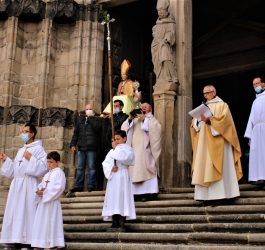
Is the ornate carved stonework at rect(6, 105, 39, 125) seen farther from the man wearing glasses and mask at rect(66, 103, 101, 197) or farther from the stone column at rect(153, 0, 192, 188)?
the stone column at rect(153, 0, 192, 188)

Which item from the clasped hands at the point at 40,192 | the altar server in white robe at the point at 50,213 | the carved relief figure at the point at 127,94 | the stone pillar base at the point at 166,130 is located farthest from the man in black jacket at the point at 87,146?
the clasped hands at the point at 40,192

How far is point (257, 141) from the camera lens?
8.70m

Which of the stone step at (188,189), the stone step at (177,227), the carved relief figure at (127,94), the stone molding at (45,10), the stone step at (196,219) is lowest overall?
the stone step at (177,227)

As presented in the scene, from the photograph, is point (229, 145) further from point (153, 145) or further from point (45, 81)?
point (45, 81)

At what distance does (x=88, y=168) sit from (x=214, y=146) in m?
3.38

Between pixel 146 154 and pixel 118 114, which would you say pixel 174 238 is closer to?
pixel 146 154

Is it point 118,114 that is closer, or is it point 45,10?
point 118,114

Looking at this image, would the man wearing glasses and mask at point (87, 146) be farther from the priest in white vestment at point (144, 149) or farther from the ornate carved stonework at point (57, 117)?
the ornate carved stonework at point (57, 117)

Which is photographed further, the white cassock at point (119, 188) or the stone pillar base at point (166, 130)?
the stone pillar base at point (166, 130)

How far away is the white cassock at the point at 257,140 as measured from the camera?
27.9 feet

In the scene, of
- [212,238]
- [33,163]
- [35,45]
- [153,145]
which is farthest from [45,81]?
[212,238]

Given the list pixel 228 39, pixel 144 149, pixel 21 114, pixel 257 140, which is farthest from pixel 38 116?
pixel 228 39

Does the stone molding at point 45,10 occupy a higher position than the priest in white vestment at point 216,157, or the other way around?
the stone molding at point 45,10

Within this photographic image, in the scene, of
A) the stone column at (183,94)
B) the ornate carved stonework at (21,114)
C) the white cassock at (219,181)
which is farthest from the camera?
the ornate carved stonework at (21,114)
